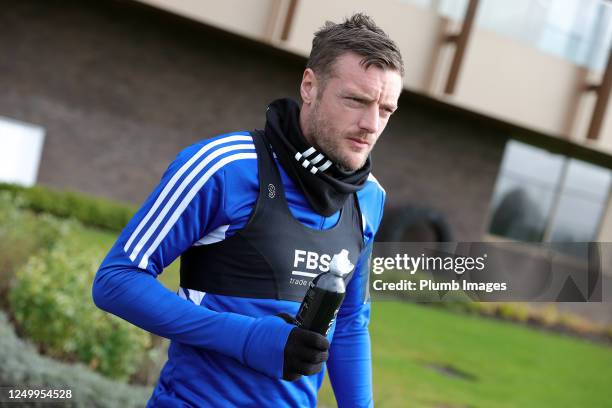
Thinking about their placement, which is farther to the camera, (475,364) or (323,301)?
(475,364)

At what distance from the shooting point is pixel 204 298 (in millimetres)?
2135

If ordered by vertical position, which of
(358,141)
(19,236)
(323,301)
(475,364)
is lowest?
(475,364)

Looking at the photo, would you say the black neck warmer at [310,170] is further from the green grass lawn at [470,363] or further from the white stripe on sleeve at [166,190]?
the green grass lawn at [470,363]

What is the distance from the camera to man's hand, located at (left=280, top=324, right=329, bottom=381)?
1864mm

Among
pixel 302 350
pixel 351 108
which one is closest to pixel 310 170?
pixel 351 108

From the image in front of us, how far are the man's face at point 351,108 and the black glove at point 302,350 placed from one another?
0.56m

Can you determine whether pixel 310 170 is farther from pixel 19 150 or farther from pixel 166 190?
pixel 19 150

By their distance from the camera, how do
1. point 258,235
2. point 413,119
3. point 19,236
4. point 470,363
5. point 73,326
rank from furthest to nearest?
point 413,119 → point 470,363 → point 19,236 → point 73,326 → point 258,235

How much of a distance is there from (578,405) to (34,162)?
366 inches

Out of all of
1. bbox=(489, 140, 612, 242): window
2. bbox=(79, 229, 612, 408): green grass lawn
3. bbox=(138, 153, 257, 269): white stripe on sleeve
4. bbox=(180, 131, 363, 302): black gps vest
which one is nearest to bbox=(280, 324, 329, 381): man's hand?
bbox=(180, 131, 363, 302): black gps vest

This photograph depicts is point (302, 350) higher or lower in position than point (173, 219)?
lower

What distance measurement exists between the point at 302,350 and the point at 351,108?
694mm

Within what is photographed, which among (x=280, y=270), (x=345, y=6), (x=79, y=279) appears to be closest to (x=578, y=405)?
(x=79, y=279)

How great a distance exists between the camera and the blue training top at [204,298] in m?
1.95
